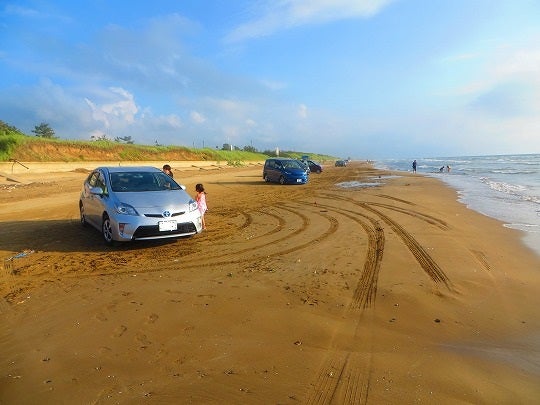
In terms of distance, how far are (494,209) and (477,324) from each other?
11118mm

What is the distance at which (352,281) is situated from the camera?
5328 mm

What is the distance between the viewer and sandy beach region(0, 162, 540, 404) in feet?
9.51

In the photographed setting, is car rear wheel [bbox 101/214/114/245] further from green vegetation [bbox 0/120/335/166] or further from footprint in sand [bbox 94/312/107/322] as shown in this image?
green vegetation [bbox 0/120/335/166]

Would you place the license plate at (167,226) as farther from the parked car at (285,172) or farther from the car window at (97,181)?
the parked car at (285,172)

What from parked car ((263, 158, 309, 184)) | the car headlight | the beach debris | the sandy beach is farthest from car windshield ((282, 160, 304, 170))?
the beach debris

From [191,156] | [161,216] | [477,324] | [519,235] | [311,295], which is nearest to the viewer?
[477,324]

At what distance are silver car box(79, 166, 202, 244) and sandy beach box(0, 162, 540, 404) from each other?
0.39 m

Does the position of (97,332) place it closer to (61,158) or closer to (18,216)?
(18,216)

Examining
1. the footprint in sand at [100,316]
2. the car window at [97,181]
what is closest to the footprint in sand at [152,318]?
the footprint in sand at [100,316]

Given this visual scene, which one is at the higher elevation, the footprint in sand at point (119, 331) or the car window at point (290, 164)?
the car window at point (290, 164)

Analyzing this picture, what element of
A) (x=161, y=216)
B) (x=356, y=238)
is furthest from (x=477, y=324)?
(x=161, y=216)

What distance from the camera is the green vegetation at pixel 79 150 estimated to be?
96.4ft

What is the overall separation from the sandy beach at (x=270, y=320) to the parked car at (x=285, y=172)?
51.8 feet

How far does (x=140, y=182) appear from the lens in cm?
819
